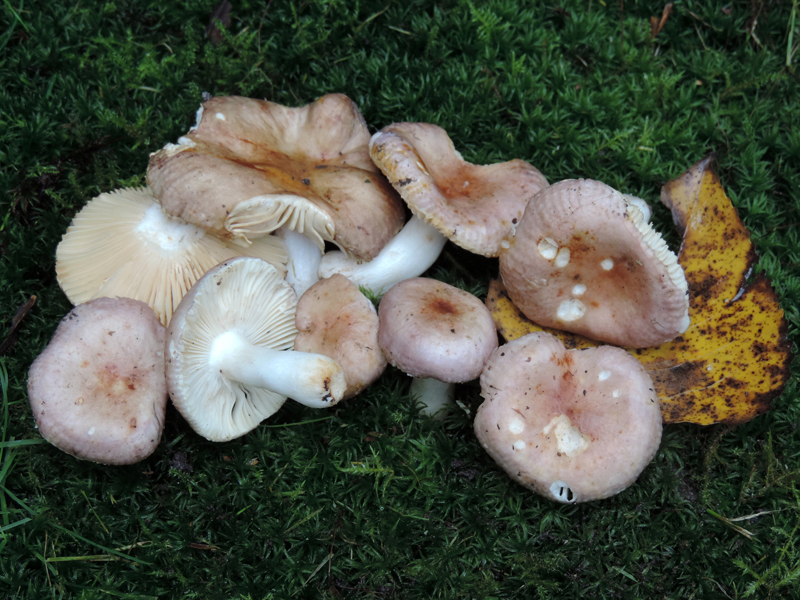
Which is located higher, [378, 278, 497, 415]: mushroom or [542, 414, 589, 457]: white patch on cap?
[378, 278, 497, 415]: mushroom

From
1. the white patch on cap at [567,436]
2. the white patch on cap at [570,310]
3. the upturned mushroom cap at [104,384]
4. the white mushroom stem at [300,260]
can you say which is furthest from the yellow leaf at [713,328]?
the upturned mushroom cap at [104,384]

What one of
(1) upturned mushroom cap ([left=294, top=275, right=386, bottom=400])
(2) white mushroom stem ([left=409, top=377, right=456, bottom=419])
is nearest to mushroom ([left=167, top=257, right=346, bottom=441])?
(1) upturned mushroom cap ([left=294, top=275, right=386, bottom=400])

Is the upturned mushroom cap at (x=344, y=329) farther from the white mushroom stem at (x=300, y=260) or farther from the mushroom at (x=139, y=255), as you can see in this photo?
the mushroom at (x=139, y=255)

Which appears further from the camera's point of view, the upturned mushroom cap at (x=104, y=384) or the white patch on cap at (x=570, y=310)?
the white patch on cap at (x=570, y=310)

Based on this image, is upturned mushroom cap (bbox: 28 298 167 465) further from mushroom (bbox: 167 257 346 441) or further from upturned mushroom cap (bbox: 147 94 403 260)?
upturned mushroom cap (bbox: 147 94 403 260)

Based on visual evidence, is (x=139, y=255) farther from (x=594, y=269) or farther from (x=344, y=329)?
(x=594, y=269)
